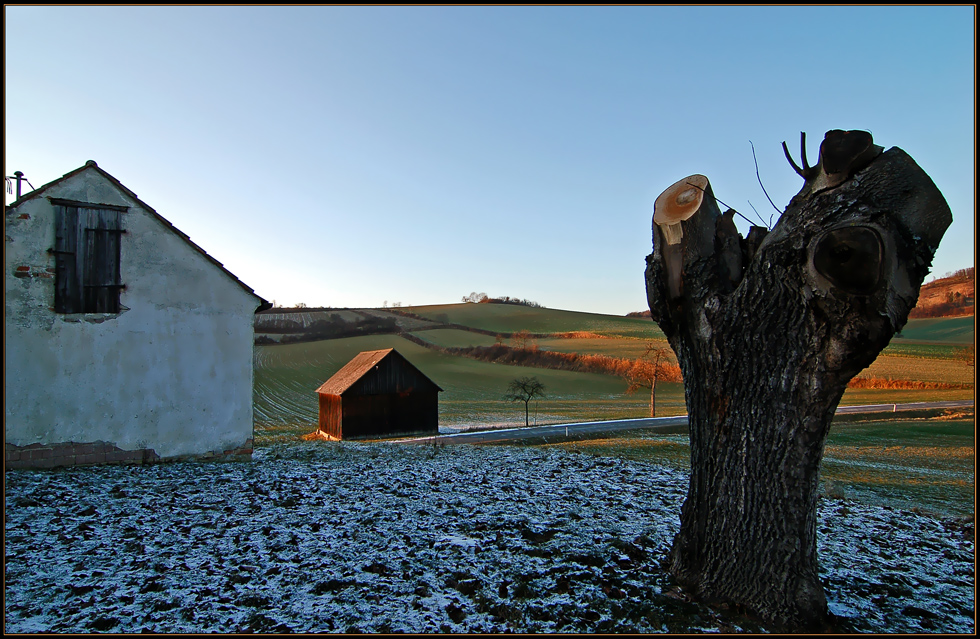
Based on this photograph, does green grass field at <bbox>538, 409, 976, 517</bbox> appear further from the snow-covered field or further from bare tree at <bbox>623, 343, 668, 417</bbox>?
bare tree at <bbox>623, 343, 668, 417</bbox>

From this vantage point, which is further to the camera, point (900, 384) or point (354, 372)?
point (900, 384)

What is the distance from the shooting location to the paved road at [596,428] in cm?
2691

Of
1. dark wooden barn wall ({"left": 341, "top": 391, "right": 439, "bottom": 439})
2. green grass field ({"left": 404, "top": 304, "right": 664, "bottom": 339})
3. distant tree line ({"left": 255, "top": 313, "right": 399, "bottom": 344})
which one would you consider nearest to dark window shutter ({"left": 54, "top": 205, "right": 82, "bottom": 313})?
dark wooden barn wall ({"left": 341, "top": 391, "right": 439, "bottom": 439})

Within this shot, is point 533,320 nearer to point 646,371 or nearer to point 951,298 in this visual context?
point 646,371

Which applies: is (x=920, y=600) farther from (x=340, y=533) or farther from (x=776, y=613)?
(x=340, y=533)

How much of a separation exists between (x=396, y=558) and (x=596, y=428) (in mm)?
25879

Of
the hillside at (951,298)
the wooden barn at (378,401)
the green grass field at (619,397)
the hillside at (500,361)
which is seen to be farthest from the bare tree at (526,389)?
the hillside at (951,298)

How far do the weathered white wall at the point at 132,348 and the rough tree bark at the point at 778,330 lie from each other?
9.75 meters

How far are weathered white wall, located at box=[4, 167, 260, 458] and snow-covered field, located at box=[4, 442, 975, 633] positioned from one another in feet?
4.46

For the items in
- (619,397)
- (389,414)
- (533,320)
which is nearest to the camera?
(389,414)

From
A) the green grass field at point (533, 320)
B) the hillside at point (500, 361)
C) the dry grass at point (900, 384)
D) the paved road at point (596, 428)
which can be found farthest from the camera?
the green grass field at point (533, 320)

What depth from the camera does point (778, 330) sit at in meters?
3.90

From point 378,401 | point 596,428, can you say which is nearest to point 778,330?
point 378,401

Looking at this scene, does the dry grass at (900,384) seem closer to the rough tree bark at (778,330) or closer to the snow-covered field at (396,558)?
the snow-covered field at (396,558)
